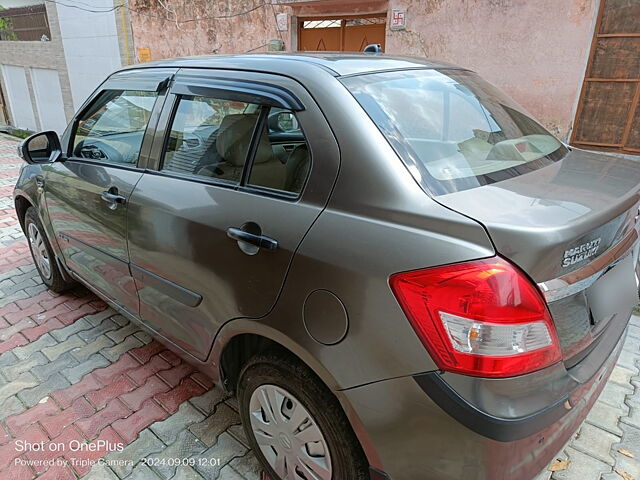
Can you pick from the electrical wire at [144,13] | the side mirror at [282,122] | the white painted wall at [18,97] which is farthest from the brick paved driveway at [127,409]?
the white painted wall at [18,97]

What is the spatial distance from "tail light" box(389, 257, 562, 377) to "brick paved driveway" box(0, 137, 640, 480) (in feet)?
3.94

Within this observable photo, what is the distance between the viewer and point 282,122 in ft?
6.23

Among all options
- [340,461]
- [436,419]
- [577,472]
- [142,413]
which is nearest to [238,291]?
[340,461]

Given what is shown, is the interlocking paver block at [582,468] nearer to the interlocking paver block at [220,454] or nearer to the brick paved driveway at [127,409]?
the brick paved driveway at [127,409]

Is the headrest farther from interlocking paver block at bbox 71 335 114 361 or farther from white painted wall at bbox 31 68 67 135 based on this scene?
white painted wall at bbox 31 68 67 135

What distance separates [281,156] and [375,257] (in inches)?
28.7

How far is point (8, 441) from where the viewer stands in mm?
2180

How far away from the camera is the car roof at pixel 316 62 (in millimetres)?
1772

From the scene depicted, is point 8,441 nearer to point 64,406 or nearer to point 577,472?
point 64,406

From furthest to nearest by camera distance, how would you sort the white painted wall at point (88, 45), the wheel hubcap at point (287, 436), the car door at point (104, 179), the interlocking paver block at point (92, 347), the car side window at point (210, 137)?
the white painted wall at point (88, 45), the interlocking paver block at point (92, 347), the car door at point (104, 179), the car side window at point (210, 137), the wheel hubcap at point (287, 436)

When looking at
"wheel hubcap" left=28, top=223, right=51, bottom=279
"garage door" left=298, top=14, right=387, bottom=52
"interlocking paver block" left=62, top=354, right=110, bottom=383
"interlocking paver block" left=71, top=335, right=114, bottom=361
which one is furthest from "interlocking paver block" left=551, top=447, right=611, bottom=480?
"garage door" left=298, top=14, right=387, bottom=52

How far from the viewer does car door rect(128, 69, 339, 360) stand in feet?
5.21

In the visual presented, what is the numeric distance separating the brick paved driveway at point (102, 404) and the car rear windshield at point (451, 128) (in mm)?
1585

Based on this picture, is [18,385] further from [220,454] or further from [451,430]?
[451,430]
